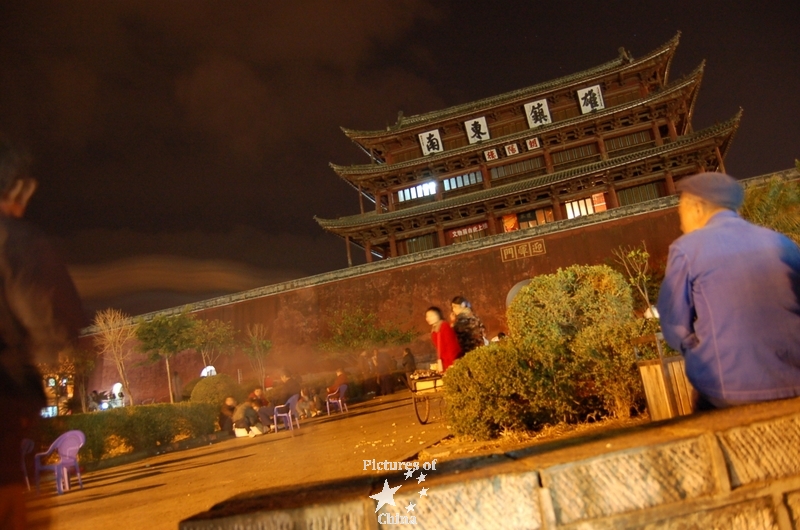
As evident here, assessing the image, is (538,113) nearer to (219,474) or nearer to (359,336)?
(359,336)

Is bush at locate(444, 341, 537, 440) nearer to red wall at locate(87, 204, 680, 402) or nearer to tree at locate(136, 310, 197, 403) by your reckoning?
red wall at locate(87, 204, 680, 402)

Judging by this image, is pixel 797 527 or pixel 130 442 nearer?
pixel 797 527

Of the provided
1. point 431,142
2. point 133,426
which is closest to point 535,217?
point 431,142

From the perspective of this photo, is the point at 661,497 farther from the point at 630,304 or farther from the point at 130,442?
the point at 130,442

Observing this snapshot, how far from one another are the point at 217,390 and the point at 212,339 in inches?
323

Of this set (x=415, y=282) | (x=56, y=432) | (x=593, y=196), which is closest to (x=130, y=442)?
(x=56, y=432)

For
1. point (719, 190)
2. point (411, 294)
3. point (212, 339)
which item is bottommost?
point (719, 190)

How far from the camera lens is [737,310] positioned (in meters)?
1.87

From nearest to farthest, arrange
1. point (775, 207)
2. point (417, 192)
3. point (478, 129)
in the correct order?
1. point (775, 207)
2. point (478, 129)
3. point (417, 192)

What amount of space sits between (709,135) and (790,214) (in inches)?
446

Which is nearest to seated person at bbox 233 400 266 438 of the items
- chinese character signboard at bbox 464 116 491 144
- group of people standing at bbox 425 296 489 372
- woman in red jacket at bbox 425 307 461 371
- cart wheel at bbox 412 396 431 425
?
cart wheel at bbox 412 396 431 425

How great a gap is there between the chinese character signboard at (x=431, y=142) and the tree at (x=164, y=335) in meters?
13.8

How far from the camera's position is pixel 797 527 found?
1628 mm

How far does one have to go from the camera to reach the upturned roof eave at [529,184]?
2020 cm
